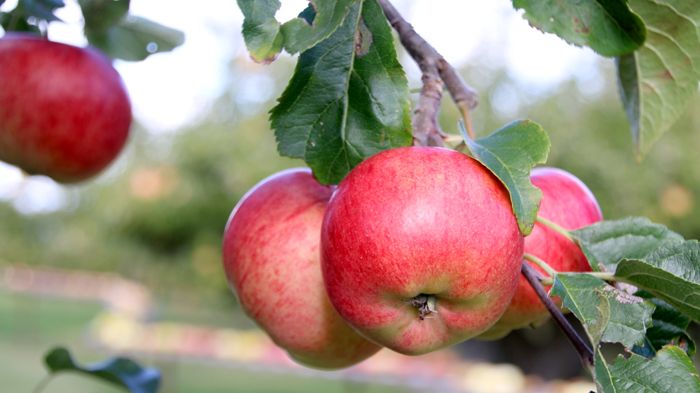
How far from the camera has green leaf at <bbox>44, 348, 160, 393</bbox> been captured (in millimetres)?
878

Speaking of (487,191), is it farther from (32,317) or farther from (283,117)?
(32,317)

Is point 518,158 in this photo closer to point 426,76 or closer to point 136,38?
point 426,76

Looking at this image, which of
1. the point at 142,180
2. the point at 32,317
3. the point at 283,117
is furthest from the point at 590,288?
the point at 32,317

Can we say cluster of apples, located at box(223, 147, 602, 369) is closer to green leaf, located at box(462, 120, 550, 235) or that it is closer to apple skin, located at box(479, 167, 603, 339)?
green leaf, located at box(462, 120, 550, 235)

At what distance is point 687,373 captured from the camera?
1.51ft

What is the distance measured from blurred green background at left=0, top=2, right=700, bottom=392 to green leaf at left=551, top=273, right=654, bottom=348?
3.59 m

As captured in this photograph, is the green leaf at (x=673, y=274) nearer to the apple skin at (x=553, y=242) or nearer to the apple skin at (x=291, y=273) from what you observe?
the apple skin at (x=553, y=242)

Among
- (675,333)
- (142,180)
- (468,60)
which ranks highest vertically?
(675,333)

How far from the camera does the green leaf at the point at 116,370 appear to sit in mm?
878

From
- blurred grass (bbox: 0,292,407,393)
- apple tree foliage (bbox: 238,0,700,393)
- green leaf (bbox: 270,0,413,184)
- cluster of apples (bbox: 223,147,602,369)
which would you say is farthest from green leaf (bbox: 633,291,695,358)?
blurred grass (bbox: 0,292,407,393)

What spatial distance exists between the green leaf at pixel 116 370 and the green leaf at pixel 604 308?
1.82 ft

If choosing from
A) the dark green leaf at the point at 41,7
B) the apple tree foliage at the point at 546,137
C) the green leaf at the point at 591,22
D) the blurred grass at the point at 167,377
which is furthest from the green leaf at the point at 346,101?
the blurred grass at the point at 167,377

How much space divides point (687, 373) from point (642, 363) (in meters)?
0.03

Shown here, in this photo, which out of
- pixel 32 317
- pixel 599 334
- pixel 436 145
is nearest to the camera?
pixel 599 334
